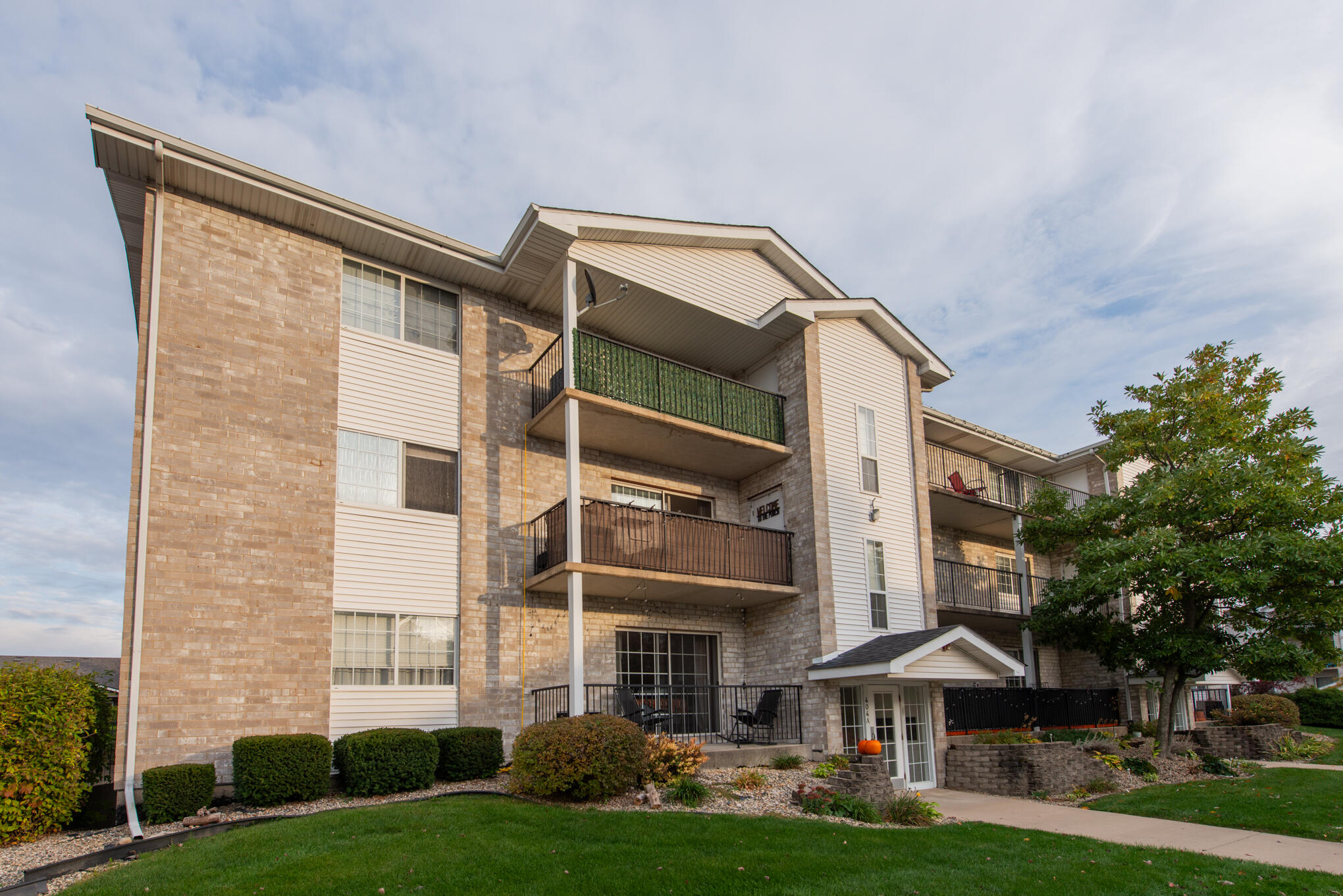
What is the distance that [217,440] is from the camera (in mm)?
11945

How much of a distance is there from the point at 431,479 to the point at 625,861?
308 inches

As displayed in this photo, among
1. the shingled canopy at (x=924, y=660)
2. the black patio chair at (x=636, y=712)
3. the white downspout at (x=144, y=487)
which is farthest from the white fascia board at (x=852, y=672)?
the white downspout at (x=144, y=487)

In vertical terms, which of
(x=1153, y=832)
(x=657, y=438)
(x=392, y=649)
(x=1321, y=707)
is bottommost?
(x=1321, y=707)

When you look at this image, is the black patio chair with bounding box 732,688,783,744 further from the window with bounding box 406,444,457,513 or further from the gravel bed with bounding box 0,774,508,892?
the window with bounding box 406,444,457,513

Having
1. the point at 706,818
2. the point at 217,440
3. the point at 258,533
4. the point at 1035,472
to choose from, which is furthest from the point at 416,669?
the point at 1035,472

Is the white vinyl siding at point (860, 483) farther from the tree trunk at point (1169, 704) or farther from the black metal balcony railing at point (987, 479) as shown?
the tree trunk at point (1169, 704)

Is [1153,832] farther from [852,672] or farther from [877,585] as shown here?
[877,585]

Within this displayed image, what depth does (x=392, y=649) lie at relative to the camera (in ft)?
A: 42.3

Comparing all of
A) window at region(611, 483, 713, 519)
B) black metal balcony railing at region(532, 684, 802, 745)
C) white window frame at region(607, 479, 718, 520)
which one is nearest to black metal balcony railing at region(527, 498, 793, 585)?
white window frame at region(607, 479, 718, 520)

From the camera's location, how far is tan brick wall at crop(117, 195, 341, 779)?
36.1 feet

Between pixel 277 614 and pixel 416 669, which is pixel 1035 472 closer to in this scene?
pixel 416 669

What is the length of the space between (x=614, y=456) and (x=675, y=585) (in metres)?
3.02

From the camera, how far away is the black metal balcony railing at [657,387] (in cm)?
1470

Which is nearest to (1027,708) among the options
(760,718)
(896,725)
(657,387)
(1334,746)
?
(896,725)
